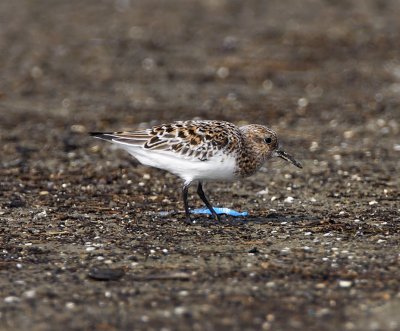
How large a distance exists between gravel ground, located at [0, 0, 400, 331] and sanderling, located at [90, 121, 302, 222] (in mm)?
575

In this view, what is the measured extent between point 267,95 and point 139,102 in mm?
2369

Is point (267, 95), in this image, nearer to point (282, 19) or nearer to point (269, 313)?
point (282, 19)

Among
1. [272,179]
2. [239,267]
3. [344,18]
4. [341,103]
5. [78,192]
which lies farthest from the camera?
[344,18]

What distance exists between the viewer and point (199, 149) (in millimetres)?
8719

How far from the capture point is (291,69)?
1719cm

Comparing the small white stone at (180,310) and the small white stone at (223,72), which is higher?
the small white stone at (180,310)

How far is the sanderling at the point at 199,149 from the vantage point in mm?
8719

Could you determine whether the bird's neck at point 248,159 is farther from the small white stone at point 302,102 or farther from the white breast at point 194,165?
the small white stone at point 302,102

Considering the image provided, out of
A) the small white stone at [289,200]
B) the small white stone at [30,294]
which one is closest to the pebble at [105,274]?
the small white stone at [30,294]

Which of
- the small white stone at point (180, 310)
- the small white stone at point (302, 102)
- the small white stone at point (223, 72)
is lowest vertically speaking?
the small white stone at point (302, 102)

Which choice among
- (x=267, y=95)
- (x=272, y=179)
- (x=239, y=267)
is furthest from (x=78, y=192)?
(x=267, y=95)

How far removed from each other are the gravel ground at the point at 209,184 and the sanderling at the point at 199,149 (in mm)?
575

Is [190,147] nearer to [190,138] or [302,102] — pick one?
[190,138]

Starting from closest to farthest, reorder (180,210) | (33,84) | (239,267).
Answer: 1. (239,267)
2. (180,210)
3. (33,84)
